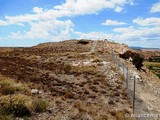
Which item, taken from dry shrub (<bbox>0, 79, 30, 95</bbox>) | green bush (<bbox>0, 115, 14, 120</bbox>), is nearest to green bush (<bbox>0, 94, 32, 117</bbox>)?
green bush (<bbox>0, 115, 14, 120</bbox>)

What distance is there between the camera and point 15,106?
42.8 ft

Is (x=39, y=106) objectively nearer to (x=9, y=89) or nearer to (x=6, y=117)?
(x=6, y=117)

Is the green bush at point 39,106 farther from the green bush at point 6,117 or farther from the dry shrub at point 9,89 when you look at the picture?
the dry shrub at point 9,89

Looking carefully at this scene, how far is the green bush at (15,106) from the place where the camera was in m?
12.7

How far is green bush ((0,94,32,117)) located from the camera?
1272 cm

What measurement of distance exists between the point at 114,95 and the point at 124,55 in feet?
110

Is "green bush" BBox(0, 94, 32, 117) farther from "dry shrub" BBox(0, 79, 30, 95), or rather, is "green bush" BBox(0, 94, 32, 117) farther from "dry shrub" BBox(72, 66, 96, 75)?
"dry shrub" BBox(72, 66, 96, 75)

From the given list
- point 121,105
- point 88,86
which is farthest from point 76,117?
point 88,86

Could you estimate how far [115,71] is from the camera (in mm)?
27344

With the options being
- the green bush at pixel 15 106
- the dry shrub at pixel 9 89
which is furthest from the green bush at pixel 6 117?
the dry shrub at pixel 9 89

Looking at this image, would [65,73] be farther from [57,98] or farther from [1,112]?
[1,112]

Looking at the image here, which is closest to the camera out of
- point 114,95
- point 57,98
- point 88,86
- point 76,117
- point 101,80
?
point 76,117

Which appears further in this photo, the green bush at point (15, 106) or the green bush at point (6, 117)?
the green bush at point (15, 106)

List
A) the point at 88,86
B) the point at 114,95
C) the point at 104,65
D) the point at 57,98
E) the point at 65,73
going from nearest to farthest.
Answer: the point at 57,98 → the point at 114,95 → the point at 88,86 → the point at 65,73 → the point at 104,65
